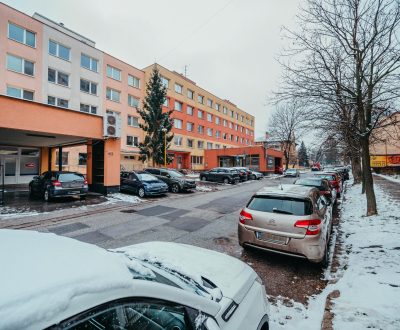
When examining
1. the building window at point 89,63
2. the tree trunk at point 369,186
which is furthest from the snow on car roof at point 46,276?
the building window at point 89,63

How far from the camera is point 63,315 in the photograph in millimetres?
889

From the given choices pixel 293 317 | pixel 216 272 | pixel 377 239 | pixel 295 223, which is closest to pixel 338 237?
pixel 377 239

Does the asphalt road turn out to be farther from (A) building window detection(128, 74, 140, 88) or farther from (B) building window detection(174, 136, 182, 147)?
(B) building window detection(174, 136, 182, 147)

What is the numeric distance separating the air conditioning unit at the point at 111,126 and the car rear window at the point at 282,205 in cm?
1038

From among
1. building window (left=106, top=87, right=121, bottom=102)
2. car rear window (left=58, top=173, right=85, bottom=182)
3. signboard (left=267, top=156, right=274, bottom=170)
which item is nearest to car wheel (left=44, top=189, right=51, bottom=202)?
car rear window (left=58, top=173, right=85, bottom=182)

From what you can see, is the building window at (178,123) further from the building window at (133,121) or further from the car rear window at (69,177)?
the car rear window at (69,177)

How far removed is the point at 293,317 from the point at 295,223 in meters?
1.70

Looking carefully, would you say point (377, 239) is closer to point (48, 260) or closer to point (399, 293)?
point (399, 293)

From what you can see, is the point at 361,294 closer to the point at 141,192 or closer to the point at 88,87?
the point at 141,192

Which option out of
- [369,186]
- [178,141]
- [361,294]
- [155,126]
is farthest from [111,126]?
[178,141]

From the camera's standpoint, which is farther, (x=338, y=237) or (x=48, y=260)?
(x=338, y=237)

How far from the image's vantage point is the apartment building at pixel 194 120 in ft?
116

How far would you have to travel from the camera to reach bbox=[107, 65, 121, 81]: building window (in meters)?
26.9

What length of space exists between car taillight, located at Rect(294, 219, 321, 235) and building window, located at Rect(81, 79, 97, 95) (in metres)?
26.3
